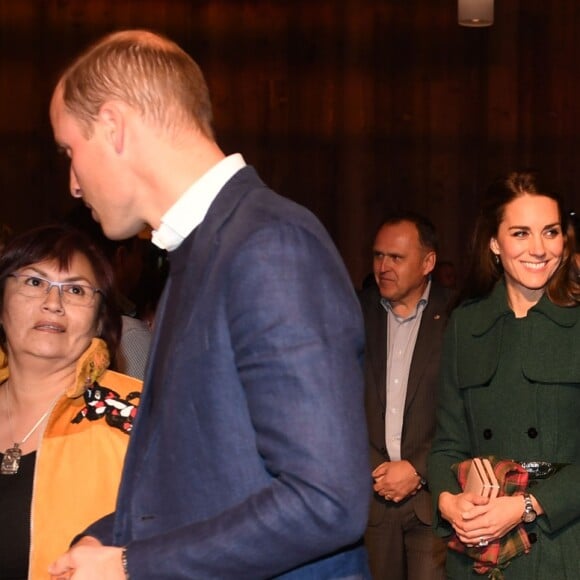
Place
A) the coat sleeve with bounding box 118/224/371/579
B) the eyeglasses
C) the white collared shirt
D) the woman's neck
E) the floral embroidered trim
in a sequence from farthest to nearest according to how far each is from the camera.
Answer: the white collared shirt, the woman's neck, the eyeglasses, the floral embroidered trim, the coat sleeve with bounding box 118/224/371/579

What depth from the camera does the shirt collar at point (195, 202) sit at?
177 centimetres

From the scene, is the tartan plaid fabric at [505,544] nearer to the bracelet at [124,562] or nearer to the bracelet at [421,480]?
the bracelet at [421,480]

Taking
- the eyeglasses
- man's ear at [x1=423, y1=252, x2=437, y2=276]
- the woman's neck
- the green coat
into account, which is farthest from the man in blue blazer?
man's ear at [x1=423, y1=252, x2=437, y2=276]

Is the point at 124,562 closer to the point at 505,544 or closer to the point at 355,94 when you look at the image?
the point at 505,544

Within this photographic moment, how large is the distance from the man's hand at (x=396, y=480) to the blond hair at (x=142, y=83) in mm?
3431

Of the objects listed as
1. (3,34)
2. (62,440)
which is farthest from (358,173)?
(62,440)

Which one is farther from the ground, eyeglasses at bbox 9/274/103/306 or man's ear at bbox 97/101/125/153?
man's ear at bbox 97/101/125/153

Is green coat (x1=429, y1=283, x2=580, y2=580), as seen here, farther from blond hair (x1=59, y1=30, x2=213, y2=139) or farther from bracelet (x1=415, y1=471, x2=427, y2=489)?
blond hair (x1=59, y1=30, x2=213, y2=139)

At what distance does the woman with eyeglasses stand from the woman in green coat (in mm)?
1089

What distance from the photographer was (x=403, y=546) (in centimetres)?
521

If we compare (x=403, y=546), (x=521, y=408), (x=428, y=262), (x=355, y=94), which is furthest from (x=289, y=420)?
(x=355, y=94)

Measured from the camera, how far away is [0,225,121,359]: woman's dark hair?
3148 millimetres

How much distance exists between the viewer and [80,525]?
2.83 m

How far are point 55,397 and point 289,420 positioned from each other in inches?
67.4
